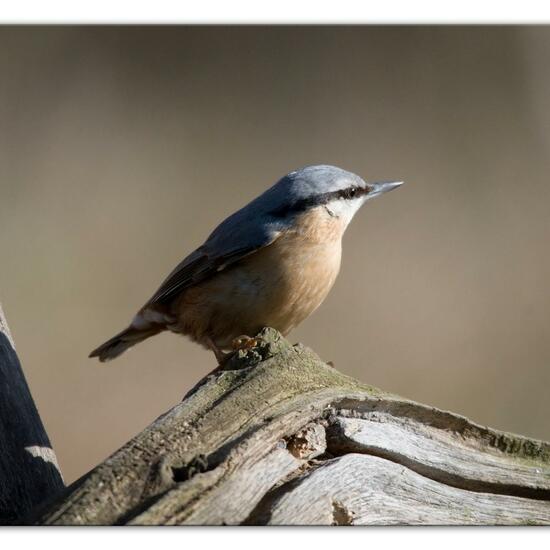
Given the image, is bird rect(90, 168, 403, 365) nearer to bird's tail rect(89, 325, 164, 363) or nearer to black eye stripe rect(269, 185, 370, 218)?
black eye stripe rect(269, 185, 370, 218)

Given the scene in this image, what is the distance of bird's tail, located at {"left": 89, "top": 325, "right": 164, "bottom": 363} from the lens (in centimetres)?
337

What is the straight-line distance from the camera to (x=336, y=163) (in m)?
3.47

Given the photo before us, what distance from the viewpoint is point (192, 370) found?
371cm

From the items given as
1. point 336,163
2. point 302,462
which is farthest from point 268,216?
point 302,462

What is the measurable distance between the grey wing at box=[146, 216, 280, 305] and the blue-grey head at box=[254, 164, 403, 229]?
96 mm

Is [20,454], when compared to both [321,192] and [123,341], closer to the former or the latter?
[123,341]

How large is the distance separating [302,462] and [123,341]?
1424mm

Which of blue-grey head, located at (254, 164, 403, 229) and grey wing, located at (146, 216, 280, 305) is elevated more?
blue-grey head, located at (254, 164, 403, 229)

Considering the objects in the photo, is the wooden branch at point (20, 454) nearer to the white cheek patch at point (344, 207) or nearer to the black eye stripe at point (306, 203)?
the black eye stripe at point (306, 203)

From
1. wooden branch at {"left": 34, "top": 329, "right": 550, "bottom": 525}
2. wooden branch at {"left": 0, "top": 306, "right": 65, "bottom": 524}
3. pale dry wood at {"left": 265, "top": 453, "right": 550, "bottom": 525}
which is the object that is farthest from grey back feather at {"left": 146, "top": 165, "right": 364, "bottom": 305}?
pale dry wood at {"left": 265, "top": 453, "right": 550, "bottom": 525}

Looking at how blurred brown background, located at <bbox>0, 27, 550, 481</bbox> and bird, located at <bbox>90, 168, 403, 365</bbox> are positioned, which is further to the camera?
blurred brown background, located at <bbox>0, 27, 550, 481</bbox>

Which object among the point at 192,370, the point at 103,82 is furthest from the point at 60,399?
the point at 103,82

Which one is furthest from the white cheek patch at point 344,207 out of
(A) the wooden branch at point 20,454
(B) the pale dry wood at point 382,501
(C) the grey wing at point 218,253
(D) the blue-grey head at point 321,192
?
(A) the wooden branch at point 20,454
